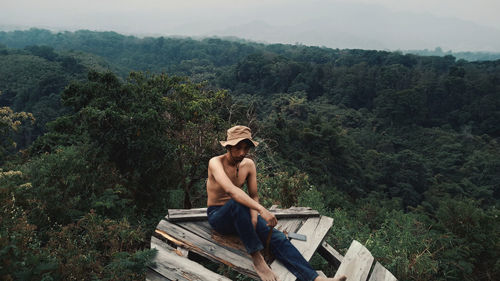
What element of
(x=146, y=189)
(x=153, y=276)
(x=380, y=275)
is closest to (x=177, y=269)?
(x=153, y=276)

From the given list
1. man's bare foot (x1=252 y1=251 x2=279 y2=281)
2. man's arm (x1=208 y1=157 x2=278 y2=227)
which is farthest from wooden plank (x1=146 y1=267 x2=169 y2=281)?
man's arm (x1=208 y1=157 x2=278 y2=227)

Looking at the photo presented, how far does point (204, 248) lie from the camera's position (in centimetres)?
294

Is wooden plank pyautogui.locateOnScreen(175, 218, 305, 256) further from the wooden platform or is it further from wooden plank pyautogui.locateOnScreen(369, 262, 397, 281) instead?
wooden plank pyautogui.locateOnScreen(369, 262, 397, 281)

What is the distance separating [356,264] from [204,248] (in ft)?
4.74

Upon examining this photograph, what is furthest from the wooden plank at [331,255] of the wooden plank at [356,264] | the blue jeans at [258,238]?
the blue jeans at [258,238]

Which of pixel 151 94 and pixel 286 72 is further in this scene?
pixel 286 72

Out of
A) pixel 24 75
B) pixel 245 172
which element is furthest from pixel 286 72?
pixel 245 172

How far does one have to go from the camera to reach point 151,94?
22.7 feet

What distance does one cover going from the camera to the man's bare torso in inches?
117

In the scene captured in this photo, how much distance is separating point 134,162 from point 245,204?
3847 millimetres

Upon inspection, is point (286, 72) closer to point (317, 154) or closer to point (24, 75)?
point (317, 154)

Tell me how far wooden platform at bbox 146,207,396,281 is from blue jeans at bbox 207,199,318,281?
87 mm

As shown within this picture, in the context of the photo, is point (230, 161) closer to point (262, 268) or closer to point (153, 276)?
point (262, 268)

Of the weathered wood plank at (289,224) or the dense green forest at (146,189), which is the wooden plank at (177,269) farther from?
the weathered wood plank at (289,224)
